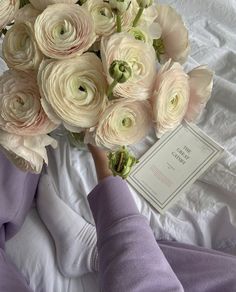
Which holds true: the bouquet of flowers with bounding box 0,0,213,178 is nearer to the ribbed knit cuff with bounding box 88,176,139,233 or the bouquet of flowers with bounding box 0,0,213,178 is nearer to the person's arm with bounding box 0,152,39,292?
the ribbed knit cuff with bounding box 88,176,139,233

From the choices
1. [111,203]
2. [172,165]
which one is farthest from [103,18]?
[172,165]

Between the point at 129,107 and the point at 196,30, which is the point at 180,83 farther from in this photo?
the point at 196,30

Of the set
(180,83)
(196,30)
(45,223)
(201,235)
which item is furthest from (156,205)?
(196,30)

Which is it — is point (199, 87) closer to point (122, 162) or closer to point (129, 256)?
point (122, 162)

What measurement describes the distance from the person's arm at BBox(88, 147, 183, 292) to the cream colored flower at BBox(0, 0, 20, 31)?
7.5 inches

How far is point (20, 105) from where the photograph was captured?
0.44 metres

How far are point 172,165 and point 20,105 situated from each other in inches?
14.4

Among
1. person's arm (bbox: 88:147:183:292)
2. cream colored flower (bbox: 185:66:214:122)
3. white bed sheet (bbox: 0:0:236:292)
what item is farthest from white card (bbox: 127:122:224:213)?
cream colored flower (bbox: 185:66:214:122)

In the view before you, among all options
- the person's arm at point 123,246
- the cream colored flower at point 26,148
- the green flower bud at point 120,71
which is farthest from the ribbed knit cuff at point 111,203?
the green flower bud at point 120,71

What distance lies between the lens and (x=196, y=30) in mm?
957

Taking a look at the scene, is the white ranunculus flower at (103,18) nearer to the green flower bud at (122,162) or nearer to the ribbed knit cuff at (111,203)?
the green flower bud at (122,162)

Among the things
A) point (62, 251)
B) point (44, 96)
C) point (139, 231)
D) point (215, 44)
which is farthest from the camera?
point (215, 44)

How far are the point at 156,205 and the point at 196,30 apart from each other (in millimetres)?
444

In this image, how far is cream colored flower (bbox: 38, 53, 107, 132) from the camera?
40cm
